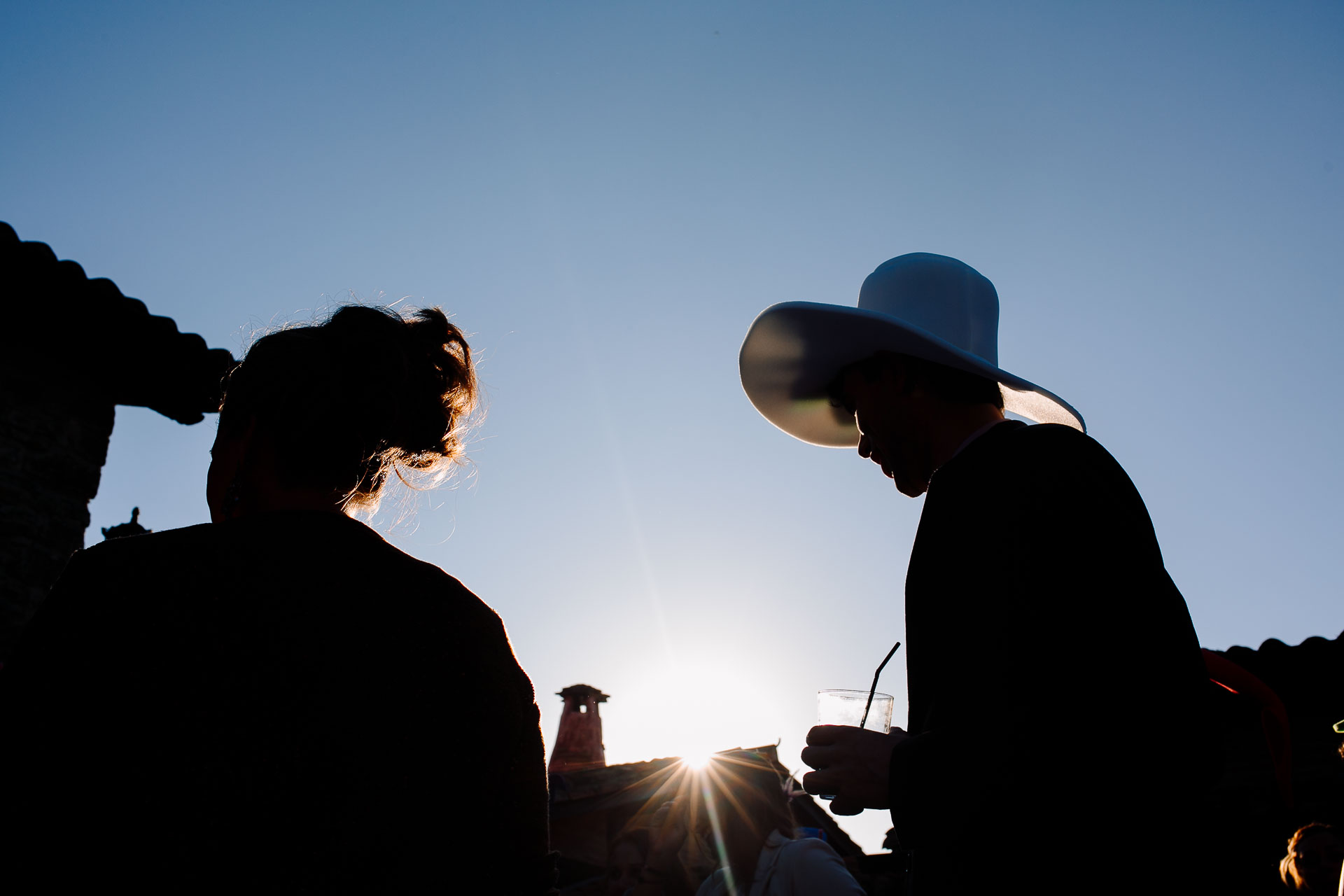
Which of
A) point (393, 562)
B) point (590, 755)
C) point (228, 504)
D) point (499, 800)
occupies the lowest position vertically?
point (590, 755)

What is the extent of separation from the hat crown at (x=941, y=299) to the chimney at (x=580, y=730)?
1682 cm

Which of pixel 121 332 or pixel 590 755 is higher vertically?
pixel 121 332

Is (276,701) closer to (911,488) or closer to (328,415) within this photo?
(328,415)

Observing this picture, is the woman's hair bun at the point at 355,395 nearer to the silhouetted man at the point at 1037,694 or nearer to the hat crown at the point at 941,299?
→ the silhouetted man at the point at 1037,694

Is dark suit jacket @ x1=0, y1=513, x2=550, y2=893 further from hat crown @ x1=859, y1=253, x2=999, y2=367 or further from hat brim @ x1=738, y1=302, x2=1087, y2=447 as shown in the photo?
hat crown @ x1=859, y1=253, x2=999, y2=367

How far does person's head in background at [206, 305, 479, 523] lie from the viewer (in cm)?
144

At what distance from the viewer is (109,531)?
213 inches

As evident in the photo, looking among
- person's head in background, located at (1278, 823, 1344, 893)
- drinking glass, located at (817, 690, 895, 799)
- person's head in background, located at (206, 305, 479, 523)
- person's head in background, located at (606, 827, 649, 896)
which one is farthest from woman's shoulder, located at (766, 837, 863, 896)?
person's head in background, located at (1278, 823, 1344, 893)

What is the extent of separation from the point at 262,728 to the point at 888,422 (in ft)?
4.54

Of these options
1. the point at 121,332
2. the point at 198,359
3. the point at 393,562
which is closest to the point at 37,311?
the point at 121,332

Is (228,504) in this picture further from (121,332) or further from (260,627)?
(121,332)

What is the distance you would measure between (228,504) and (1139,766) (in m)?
1.49

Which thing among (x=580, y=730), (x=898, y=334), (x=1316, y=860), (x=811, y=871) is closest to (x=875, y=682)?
(x=898, y=334)

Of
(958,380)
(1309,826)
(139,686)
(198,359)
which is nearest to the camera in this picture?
(139,686)
